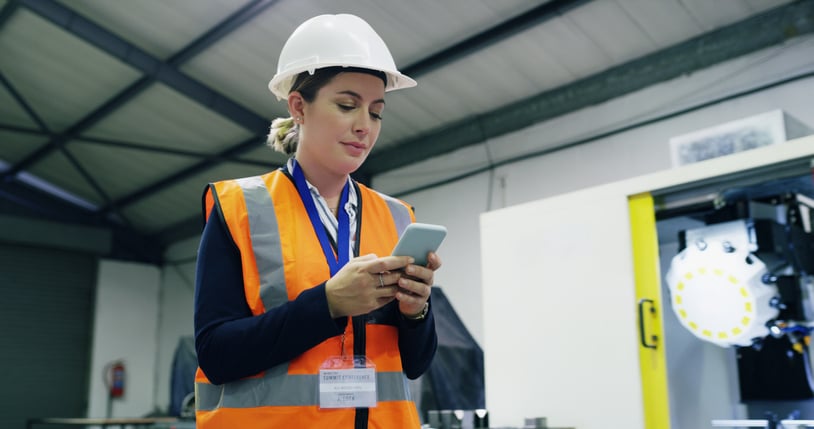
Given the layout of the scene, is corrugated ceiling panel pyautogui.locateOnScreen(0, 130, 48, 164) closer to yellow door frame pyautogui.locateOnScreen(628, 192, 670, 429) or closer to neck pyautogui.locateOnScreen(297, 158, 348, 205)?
yellow door frame pyautogui.locateOnScreen(628, 192, 670, 429)

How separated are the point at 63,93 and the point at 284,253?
842cm

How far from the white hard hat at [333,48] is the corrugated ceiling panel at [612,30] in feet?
13.2

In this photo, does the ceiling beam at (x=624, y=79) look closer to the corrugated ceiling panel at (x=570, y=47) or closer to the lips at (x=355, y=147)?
the corrugated ceiling panel at (x=570, y=47)

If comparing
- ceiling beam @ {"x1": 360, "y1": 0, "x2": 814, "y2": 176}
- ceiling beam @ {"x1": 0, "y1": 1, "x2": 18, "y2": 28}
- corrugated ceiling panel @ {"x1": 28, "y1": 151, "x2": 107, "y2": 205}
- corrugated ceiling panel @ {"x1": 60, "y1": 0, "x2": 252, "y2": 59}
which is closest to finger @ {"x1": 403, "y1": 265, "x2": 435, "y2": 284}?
ceiling beam @ {"x1": 360, "y1": 0, "x2": 814, "y2": 176}

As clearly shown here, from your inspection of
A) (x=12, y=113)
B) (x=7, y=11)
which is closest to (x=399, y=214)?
(x=7, y=11)

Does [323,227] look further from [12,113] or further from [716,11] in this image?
[12,113]

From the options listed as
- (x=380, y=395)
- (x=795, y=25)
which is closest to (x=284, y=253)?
(x=380, y=395)

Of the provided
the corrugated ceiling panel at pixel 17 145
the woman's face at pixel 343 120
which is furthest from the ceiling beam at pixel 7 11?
the woman's face at pixel 343 120

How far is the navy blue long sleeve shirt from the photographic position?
3.73ft

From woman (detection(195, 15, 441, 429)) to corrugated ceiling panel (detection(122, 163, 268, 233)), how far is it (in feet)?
Result: 24.9

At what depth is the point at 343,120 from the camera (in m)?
1.30

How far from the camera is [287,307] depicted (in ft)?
3.78

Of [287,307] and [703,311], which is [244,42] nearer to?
[703,311]

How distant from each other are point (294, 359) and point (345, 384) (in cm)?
10
